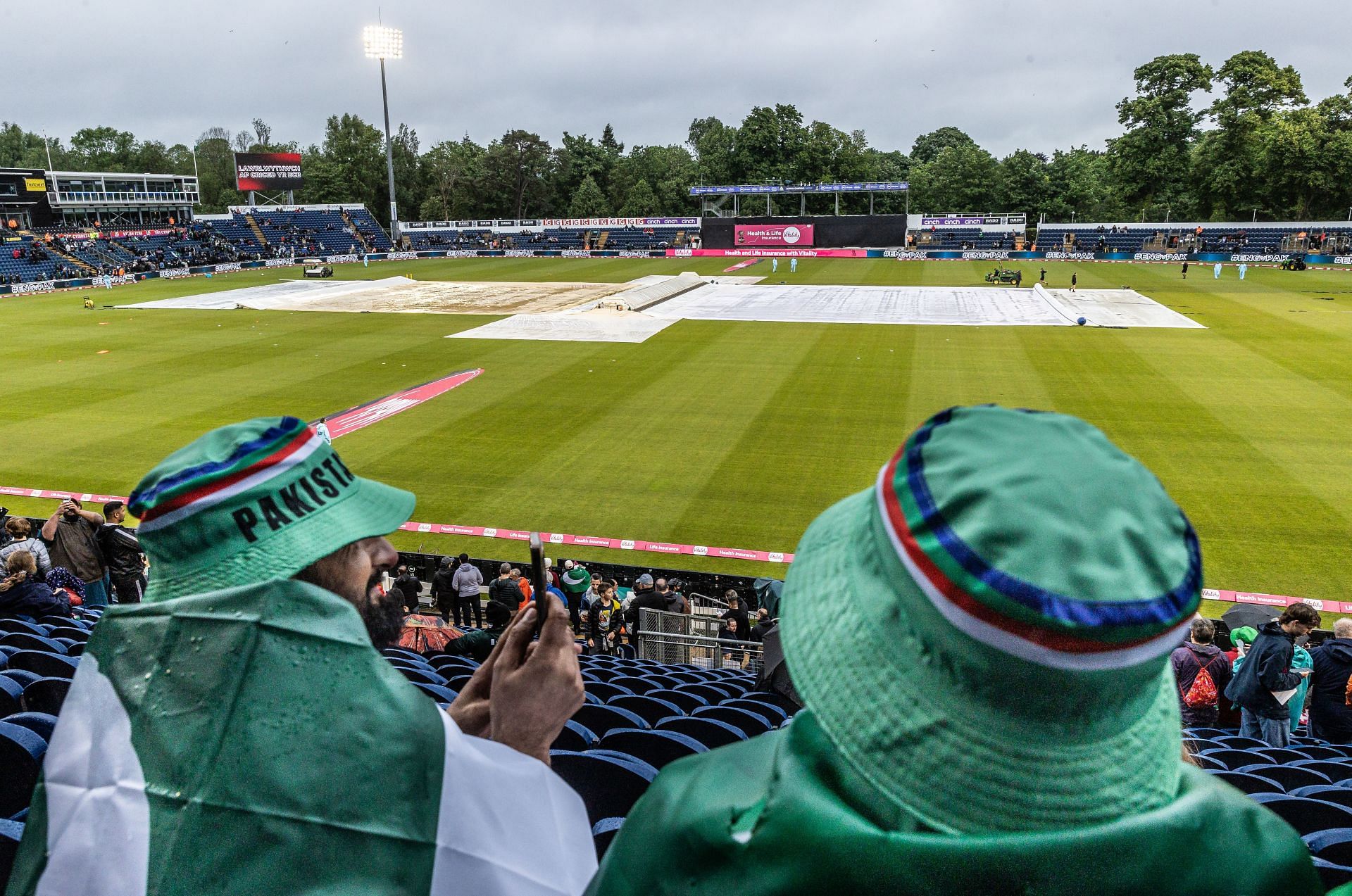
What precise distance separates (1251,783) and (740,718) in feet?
8.88

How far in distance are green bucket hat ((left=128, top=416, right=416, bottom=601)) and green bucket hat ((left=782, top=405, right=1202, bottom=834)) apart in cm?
135

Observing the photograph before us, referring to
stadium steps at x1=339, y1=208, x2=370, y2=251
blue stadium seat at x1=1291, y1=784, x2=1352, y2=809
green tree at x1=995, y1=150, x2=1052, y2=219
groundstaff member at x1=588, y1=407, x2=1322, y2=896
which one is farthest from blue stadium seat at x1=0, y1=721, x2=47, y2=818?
green tree at x1=995, y1=150, x2=1052, y2=219

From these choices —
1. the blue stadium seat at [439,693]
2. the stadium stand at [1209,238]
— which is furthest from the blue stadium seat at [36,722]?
the stadium stand at [1209,238]

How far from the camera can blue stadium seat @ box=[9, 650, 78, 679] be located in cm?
561

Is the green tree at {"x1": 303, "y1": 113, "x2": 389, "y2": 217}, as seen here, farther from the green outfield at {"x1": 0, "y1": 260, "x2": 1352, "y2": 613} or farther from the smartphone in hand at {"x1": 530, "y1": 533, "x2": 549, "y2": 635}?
the smartphone in hand at {"x1": 530, "y1": 533, "x2": 549, "y2": 635}

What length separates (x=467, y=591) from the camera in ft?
37.6

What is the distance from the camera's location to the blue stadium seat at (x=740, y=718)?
493cm

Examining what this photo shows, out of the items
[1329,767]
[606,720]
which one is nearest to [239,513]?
[606,720]

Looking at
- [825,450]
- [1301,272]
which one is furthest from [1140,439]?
[1301,272]

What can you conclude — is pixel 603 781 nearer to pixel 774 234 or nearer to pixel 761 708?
pixel 761 708

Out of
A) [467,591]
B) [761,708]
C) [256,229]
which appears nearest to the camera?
[761,708]

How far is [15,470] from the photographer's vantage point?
17406mm

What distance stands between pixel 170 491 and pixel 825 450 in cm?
1695

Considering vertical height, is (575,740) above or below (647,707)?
above
